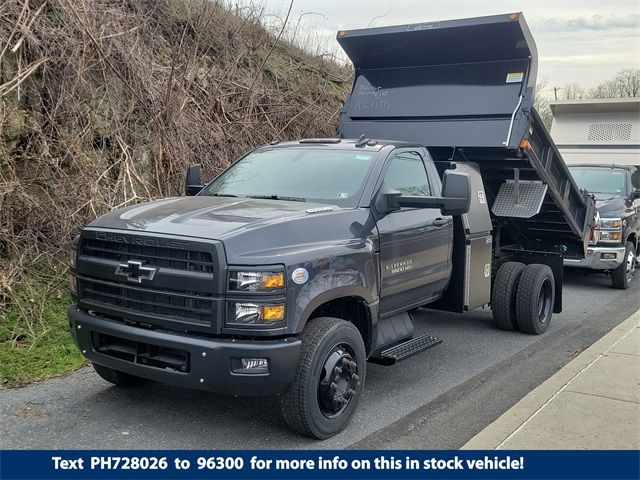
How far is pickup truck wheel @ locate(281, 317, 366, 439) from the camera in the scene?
429 cm

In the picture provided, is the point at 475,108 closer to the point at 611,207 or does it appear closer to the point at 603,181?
the point at 611,207

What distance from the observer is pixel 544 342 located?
7441 mm

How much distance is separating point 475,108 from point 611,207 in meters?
4.79

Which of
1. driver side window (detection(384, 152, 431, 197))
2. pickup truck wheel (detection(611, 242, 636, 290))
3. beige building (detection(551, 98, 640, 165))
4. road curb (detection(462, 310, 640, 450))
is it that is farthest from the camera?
beige building (detection(551, 98, 640, 165))

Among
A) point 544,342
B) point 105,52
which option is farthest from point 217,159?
point 544,342

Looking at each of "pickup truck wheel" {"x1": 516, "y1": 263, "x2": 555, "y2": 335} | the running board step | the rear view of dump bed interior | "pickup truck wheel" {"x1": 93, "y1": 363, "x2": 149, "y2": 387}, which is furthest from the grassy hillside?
"pickup truck wheel" {"x1": 516, "y1": 263, "x2": 555, "y2": 335}

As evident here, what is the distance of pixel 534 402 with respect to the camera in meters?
5.11

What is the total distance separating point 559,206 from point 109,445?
19.4ft

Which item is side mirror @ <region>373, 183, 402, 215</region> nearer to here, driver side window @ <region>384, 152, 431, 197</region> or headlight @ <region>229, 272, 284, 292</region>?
driver side window @ <region>384, 152, 431, 197</region>

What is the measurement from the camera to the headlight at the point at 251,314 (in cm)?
403

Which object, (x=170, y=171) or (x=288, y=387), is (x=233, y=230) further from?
(x=170, y=171)

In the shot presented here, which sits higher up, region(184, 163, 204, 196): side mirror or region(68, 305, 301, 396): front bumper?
region(184, 163, 204, 196): side mirror

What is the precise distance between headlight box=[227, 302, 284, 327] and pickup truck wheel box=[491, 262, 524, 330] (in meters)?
4.33

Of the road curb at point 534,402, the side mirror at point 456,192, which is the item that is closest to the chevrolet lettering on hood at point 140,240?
the side mirror at point 456,192
